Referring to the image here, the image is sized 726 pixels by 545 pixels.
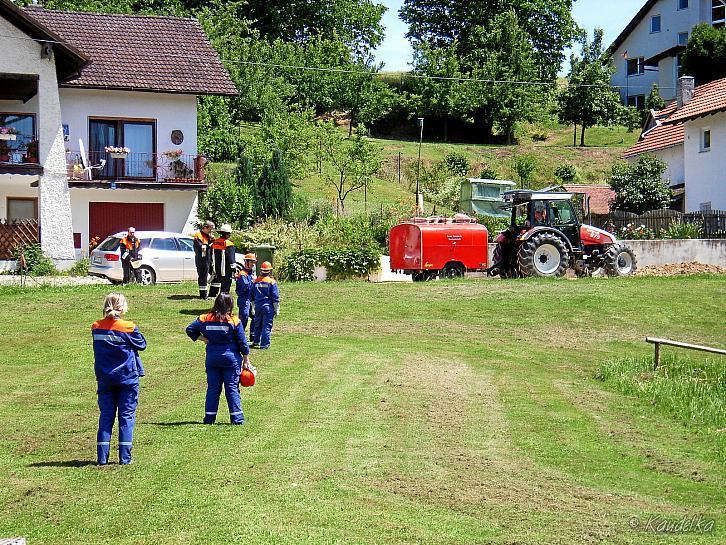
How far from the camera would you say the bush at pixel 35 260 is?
33.6m

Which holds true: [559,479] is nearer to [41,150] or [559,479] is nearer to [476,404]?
[476,404]

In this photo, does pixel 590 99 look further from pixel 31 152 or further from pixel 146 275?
pixel 146 275

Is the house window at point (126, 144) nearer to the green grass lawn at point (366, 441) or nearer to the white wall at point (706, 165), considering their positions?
the green grass lawn at point (366, 441)

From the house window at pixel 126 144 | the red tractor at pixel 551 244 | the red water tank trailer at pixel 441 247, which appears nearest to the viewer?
the red tractor at pixel 551 244

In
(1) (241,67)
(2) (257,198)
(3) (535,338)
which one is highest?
(1) (241,67)

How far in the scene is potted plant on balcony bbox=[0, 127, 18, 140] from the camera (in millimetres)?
35438

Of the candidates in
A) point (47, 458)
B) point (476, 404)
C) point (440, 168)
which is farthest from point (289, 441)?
point (440, 168)

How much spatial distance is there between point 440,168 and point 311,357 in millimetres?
42109

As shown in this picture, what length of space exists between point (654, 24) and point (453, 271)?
54581mm

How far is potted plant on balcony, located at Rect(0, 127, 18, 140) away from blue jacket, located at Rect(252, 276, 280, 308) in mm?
18935

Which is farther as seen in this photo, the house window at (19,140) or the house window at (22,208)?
the house window at (22,208)

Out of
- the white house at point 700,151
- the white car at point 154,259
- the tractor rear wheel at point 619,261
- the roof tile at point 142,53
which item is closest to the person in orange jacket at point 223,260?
the white car at point 154,259

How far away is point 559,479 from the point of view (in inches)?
418

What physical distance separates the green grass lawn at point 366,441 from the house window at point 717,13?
5611cm
